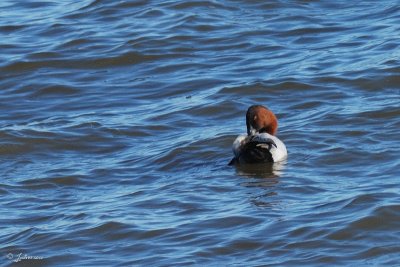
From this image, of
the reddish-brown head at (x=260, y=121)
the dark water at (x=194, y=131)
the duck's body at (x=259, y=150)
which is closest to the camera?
the dark water at (x=194, y=131)

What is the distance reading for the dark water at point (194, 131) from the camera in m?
8.07

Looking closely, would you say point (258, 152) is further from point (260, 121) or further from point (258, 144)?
point (260, 121)

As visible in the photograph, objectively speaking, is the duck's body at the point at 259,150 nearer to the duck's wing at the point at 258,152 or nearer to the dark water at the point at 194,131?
the duck's wing at the point at 258,152

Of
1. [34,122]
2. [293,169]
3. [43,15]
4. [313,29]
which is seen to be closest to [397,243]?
[293,169]

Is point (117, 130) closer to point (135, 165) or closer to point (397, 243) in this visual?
point (135, 165)

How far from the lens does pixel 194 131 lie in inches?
451

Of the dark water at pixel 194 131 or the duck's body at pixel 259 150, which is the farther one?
the duck's body at pixel 259 150

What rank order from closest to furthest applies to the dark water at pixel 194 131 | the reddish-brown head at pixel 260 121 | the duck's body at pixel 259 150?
the dark water at pixel 194 131 → the duck's body at pixel 259 150 → the reddish-brown head at pixel 260 121

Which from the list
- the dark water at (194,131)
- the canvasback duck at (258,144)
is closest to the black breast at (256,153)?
the canvasback duck at (258,144)

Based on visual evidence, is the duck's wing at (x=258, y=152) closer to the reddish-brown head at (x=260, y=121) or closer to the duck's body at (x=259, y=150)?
the duck's body at (x=259, y=150)

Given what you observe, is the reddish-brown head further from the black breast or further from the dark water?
the black breast

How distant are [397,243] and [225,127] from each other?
409cm

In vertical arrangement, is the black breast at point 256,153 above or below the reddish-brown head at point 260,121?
below

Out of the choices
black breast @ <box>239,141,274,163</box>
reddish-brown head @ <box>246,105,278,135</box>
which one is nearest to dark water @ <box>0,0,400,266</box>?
black breast @ <box>239,141,274,163</box>
